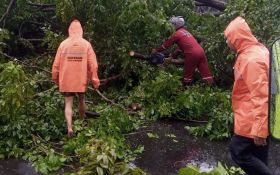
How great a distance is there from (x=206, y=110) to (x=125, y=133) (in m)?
1.66

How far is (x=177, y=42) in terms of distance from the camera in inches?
358

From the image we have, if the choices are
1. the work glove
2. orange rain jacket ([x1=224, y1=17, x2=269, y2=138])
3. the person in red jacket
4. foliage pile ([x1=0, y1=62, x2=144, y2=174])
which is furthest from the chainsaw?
orange rain jacket ([x1=224, y1=17, x2=269, y2=138])

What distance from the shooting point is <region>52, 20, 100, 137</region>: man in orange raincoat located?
6789mm

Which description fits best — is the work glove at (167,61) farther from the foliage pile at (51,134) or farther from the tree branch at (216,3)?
the tree branch at (216,3)

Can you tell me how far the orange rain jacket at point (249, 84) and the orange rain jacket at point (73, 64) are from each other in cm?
256

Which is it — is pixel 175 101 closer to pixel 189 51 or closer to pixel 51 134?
pixel 189 51

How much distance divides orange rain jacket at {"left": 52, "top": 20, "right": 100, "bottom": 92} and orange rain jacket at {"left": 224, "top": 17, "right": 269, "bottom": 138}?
8.39 feet

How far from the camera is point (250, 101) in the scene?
15.1ft

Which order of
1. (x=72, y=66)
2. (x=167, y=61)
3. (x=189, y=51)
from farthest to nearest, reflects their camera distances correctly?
1. (x=167, y=61)
2. (x=189, y=51)
3. (x=72, y=66)

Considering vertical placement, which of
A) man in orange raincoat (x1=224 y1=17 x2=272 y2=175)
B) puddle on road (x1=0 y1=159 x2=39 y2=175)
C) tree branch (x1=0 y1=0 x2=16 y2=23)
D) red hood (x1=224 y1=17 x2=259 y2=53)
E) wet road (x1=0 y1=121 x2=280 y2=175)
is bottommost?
puddle on road (x1=0 y1=159 x2=39 y2=175)

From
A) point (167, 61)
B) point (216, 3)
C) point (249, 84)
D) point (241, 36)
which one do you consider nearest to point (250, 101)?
point (249, 84)

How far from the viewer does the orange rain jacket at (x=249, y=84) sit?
4.45 m

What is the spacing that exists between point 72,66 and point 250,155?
9.91 feet

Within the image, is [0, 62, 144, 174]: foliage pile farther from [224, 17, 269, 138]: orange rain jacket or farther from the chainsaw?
the chainsaw
